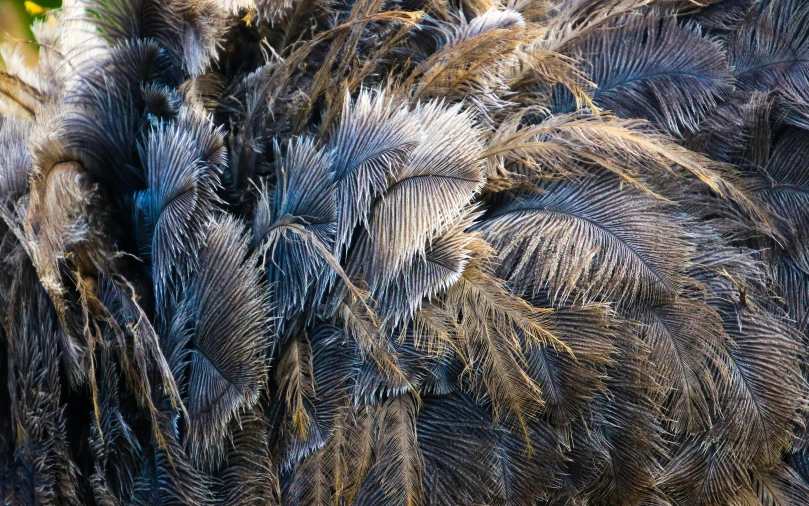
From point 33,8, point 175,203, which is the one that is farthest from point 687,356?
point 33,8

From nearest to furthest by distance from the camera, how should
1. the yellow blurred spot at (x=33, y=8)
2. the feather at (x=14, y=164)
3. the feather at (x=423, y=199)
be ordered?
1. the feather at (x=423, y=199)
2. the feather at (x=14, y=164)
3. the yellow blurred spot at (x=33, y=8)

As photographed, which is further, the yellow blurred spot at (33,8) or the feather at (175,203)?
the yellow blurred spot at (33,8)

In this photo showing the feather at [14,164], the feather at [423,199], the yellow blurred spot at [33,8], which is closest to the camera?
the feather at [423,199]

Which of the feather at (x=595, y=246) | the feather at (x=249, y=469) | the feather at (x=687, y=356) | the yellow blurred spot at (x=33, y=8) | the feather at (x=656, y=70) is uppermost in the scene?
the feather at (x=656, y=70)

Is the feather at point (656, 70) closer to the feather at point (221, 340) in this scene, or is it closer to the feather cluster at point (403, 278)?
the feather cluster at point (403, 278)

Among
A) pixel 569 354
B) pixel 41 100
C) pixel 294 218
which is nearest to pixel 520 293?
pixel 569 354

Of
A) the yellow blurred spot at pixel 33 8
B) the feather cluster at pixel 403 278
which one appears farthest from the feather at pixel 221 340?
the yellow blurred spot at pixel 33 8

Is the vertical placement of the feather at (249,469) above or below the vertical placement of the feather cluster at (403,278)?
below

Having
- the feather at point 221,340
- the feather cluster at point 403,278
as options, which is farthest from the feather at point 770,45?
the feather at point 221,340

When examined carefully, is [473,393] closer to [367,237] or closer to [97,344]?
[367,237]

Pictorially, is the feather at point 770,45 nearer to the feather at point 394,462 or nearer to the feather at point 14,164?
the feather at point 394,462
